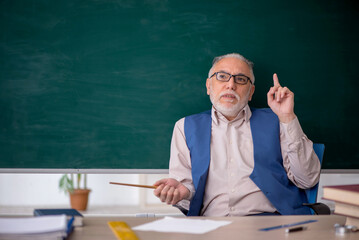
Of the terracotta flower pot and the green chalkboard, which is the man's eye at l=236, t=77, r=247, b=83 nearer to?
the green chalkboard

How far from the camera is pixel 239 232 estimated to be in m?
1.25

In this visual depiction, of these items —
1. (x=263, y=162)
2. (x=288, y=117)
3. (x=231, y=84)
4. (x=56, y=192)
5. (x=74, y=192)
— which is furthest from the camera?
(x=56, y=192)

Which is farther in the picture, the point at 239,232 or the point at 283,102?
the point at 283,102

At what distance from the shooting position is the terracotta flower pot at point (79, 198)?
4738 mm

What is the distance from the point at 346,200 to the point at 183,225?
1.80ft

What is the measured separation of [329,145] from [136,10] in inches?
68.3

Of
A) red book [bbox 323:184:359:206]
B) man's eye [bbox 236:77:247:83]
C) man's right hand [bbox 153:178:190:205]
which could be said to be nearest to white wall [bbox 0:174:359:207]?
man's eye [bbox 236:77:247:83]

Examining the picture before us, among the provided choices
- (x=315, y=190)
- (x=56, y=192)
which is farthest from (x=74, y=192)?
(x=315, y=190)

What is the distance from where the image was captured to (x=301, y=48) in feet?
9.34

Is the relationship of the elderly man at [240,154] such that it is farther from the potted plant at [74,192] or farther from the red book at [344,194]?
the potted plant at [74,192]

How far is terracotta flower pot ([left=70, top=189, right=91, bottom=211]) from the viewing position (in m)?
4.74

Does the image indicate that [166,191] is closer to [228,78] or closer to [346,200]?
[346,200]

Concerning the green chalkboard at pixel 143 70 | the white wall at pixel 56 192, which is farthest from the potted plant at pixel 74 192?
the green chalkboard at pixel 143 70

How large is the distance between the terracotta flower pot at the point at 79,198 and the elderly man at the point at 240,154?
2.67 meters
